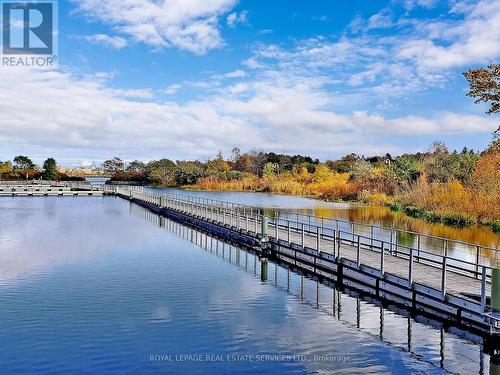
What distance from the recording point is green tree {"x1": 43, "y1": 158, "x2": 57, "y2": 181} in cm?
12125

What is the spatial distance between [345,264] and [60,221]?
2894 cm

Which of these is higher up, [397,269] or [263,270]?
[397,269]

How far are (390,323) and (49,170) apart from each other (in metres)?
121

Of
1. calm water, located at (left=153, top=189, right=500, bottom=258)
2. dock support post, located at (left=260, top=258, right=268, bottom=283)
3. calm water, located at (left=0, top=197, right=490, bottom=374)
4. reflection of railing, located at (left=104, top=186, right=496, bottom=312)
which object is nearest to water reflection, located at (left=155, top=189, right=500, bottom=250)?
calm water, located at (left=153, top=189, right=500, bottom=258)

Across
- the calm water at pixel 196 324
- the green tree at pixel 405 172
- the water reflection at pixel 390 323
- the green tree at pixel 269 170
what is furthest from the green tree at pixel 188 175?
the water reflection at pixel 390 323

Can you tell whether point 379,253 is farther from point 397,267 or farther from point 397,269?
point 397,269

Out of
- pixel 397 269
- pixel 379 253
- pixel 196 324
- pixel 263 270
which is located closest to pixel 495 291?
pixel 397 269

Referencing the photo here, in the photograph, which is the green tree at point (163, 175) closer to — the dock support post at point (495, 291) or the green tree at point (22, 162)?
the green tree at point (22, 162)

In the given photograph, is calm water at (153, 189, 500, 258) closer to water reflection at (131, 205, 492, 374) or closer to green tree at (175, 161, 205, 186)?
water reflection at (131, 205, 492, 374)

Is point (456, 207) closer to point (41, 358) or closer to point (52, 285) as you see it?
point (52, 285)

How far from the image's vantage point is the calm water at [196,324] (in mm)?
11109

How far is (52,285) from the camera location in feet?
58.8

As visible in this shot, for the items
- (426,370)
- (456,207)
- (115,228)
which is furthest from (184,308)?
(456,207)

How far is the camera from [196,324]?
1365 cm
